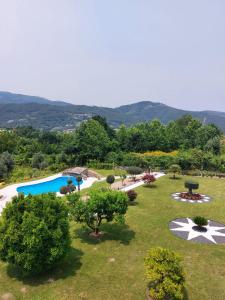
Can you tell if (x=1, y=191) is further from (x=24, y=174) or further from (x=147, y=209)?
(x=147, y=209)

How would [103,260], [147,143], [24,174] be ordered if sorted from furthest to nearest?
[147,143]
[24,174]
[103,260]

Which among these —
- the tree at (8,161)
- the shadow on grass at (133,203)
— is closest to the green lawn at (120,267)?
the shadow on grass at (133,203)

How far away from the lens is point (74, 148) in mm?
55719

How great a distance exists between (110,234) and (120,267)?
4773mm

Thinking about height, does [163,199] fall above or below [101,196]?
below

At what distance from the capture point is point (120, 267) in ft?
52.3

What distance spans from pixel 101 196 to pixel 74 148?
38.3 metres

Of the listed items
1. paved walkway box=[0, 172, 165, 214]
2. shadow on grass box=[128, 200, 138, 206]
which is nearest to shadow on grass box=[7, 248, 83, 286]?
shadow on grass box=[128, 200, 138, 206]

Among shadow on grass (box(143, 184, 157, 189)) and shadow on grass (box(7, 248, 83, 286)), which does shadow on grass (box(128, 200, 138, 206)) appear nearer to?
shadow on grass (box(143, 184, 157, 189))

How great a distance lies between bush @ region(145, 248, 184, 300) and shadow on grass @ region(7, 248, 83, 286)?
16.8 feet

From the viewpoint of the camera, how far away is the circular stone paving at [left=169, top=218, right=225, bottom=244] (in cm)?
1992

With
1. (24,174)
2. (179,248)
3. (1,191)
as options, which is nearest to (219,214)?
(179,248)

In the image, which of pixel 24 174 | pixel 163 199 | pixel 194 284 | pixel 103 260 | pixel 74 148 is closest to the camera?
pixel 194 284

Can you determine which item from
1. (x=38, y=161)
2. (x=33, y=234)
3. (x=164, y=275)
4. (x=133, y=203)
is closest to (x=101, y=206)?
(x=33, y=234)
